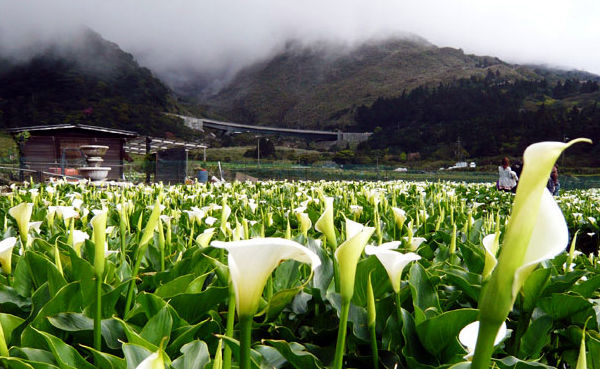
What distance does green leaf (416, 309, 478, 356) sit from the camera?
0.86 metres

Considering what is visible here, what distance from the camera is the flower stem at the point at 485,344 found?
403 millimetres

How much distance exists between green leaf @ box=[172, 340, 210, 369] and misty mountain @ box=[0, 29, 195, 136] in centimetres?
6749

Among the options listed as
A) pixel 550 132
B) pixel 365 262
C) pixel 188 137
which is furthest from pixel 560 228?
pixel 188 137

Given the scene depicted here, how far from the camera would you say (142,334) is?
88cm

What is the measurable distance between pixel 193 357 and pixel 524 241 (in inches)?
24.5

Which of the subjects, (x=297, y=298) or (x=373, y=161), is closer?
(x=297, y=298)

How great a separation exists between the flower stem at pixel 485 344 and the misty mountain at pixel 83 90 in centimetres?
6798

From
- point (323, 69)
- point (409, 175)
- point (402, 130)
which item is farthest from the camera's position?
point (323, 69)

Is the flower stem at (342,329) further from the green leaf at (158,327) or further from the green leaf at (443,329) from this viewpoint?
the green leaf at (158,327)

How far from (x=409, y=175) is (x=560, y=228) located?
27.4 m

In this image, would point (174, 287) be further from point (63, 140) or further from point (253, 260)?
point (63, 140)

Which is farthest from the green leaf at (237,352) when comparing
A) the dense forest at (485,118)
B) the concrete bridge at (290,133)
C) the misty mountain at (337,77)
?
the misty mountain at (337,77)

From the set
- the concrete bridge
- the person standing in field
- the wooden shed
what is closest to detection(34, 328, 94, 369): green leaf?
the person standing in field

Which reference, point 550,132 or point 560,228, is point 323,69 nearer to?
point 550,132
